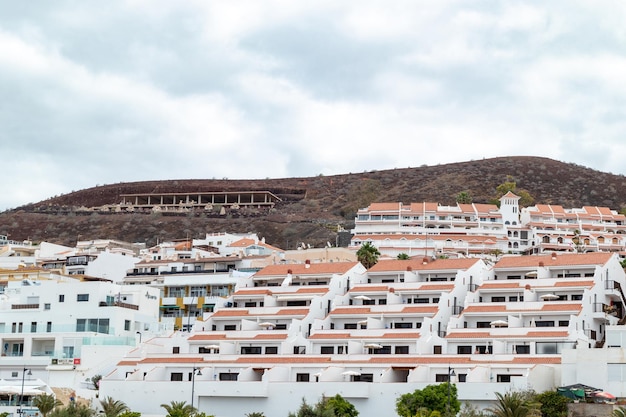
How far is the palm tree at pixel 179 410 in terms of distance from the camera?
2891 inches

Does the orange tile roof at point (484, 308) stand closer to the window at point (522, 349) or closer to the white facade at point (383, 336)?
the white facade at point (383, 336)

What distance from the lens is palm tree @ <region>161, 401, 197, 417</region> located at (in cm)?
→ 7344

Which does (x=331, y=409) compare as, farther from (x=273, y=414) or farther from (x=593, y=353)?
(x=593, y=353)

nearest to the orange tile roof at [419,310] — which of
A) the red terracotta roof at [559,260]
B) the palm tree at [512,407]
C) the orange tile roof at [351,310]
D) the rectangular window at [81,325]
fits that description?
the orange tile roof at [351,310]

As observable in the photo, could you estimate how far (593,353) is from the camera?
7356 centimetres

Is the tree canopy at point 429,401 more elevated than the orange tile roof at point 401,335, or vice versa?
the orange tile roof at point 401,335

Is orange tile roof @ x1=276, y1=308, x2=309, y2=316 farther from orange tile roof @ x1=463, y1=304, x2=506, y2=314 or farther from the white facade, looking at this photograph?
orange tile roof @ x1=463, y1=304, x2=506, y2=314

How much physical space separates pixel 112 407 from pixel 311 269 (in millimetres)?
31175

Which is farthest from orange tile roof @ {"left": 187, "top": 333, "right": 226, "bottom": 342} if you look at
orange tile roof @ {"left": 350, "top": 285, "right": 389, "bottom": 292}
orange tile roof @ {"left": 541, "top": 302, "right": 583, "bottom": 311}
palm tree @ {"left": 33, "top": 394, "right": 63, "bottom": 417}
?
orange tile roof @ {"left": 541, "top": 302, "right": 583, "bottom": 311}

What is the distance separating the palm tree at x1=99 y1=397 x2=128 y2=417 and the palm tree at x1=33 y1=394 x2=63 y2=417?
3448mm

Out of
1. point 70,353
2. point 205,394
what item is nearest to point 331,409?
point 205,394

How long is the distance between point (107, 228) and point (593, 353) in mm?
133713

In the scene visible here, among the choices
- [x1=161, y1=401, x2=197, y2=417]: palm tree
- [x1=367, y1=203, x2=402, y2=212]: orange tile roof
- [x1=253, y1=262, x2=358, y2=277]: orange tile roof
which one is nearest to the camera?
[x1=161, y1=401, x2=197, y2=417]: palm tree

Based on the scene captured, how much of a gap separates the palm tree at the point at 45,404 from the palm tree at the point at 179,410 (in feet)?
24.5
